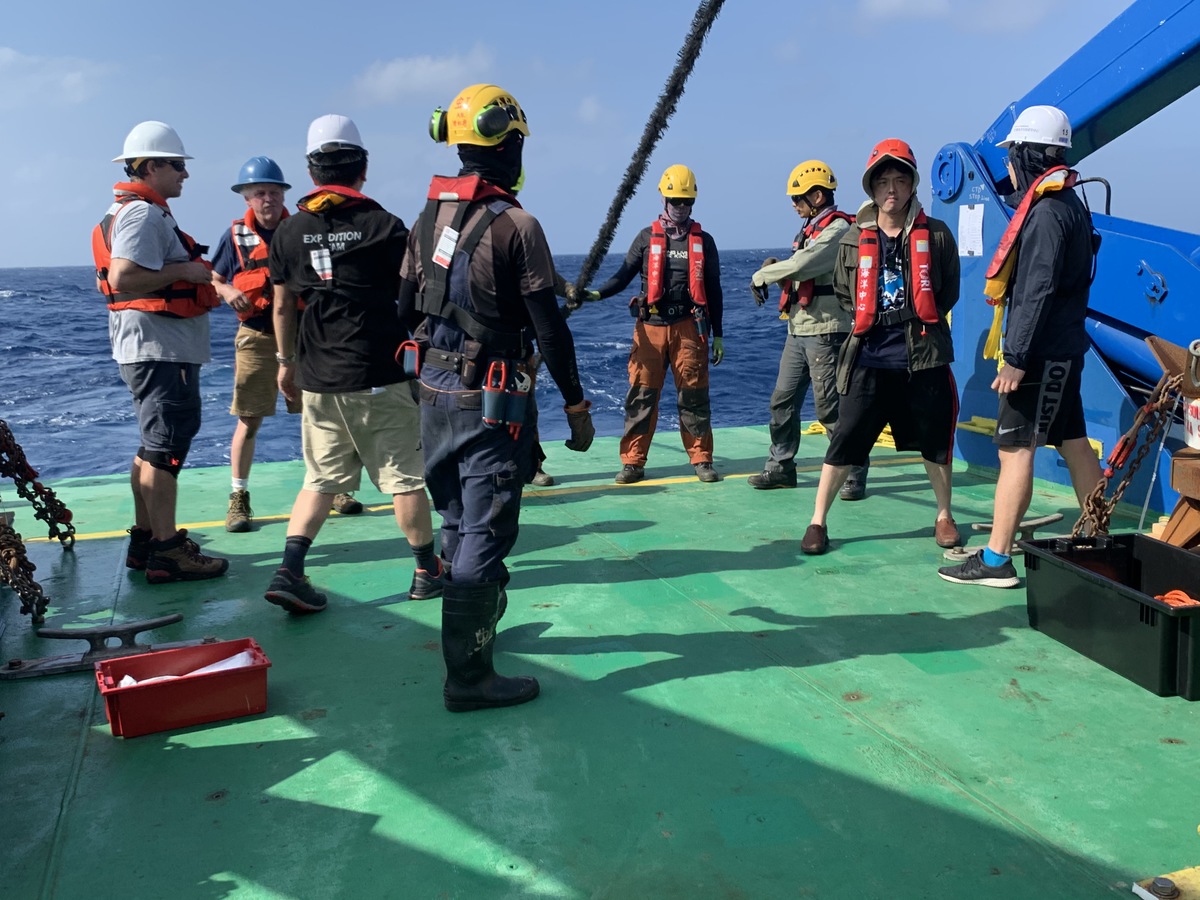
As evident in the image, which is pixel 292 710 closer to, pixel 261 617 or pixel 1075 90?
pixel 261 617

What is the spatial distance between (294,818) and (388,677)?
3.43 ft

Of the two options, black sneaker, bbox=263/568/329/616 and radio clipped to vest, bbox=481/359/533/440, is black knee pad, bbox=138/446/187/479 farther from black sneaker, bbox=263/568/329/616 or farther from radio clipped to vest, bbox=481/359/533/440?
radio clipped to vest, bbox=481/359/533/440

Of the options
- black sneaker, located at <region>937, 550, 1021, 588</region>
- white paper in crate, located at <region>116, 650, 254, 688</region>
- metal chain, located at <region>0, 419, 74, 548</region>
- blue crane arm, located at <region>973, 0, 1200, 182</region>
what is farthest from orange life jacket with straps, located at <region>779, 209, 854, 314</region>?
metal chain, located at <region>0, 419, 74, 548</region>

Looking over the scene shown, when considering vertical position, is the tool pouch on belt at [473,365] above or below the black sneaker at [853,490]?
above

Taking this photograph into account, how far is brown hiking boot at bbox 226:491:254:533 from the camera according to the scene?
6.18 meters

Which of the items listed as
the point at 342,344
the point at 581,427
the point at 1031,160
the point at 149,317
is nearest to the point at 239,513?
the point at 149,317

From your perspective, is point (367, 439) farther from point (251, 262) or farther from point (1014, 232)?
point (1014, 232)

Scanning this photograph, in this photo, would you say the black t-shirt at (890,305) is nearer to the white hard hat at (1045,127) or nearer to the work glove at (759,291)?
the white hard hat at (1045,127)

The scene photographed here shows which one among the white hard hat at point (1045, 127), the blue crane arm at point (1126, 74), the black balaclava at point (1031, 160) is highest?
the blue crane arm at point (1126, 74)

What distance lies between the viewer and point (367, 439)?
15.2ft

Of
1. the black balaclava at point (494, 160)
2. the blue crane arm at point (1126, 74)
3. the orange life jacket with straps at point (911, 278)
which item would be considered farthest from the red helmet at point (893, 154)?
the black balaclava at point (494, 160)

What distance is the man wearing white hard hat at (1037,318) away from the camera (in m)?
4.44

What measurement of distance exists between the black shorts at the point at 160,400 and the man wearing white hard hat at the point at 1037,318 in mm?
3934

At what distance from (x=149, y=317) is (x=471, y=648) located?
2.59 meters
